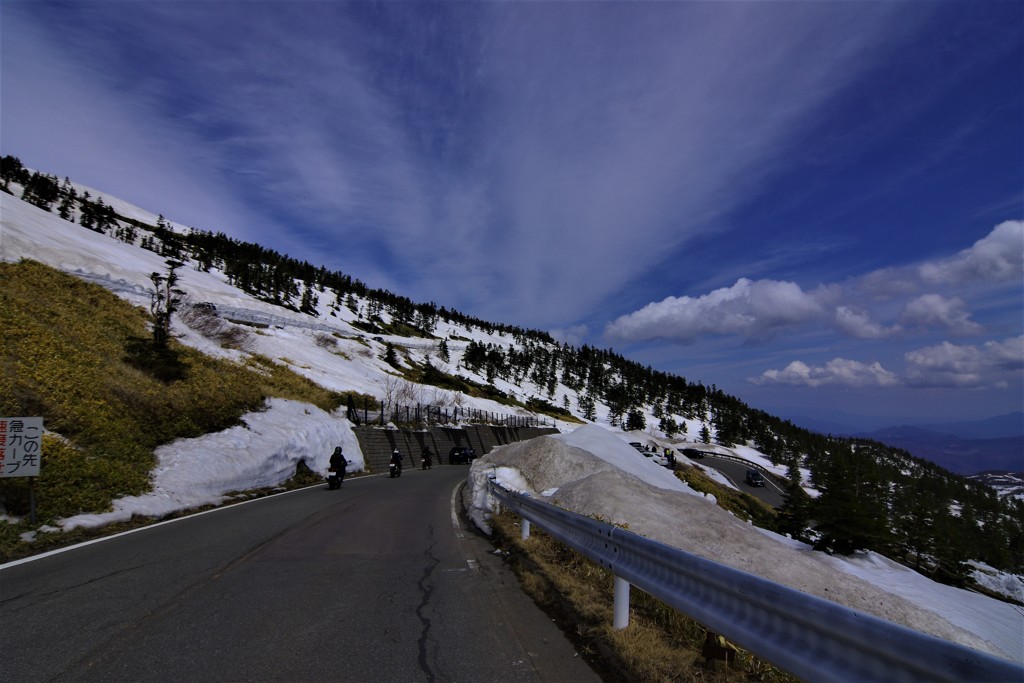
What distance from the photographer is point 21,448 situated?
30.7ft

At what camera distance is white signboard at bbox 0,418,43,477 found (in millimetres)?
9203

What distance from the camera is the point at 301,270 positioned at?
16862 centimetres

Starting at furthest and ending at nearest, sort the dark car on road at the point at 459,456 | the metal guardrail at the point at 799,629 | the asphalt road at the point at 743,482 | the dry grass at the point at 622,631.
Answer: the asphalt road at the point at 743,482 < the dark car on road at the point at 459,456 < the dry grass at the point at 622,631 < the metal guardrail at the point at 799,629

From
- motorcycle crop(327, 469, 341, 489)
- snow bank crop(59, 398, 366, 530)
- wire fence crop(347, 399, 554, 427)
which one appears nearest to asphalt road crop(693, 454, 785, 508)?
wire fence crop(347, 399, 554, 427)

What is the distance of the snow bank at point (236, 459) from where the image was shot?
12461 millimetres

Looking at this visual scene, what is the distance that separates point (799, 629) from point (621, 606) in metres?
2.56

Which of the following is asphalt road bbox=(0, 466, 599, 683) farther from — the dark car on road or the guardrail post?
the dark car on road

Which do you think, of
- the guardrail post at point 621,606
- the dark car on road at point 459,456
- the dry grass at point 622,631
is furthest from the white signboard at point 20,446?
the dark car on road at point 459,456

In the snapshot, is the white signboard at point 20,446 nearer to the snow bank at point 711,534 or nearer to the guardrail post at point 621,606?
the snow bank at point 711,534

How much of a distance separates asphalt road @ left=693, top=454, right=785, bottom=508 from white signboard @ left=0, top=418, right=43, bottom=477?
62618 millimetres

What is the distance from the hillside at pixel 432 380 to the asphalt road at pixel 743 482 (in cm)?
502

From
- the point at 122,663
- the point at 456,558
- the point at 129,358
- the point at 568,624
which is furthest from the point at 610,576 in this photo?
the point at 129,358

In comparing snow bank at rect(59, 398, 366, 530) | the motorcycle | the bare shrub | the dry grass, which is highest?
the bare shrub

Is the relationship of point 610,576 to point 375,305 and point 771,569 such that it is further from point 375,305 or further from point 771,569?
point 375,305
